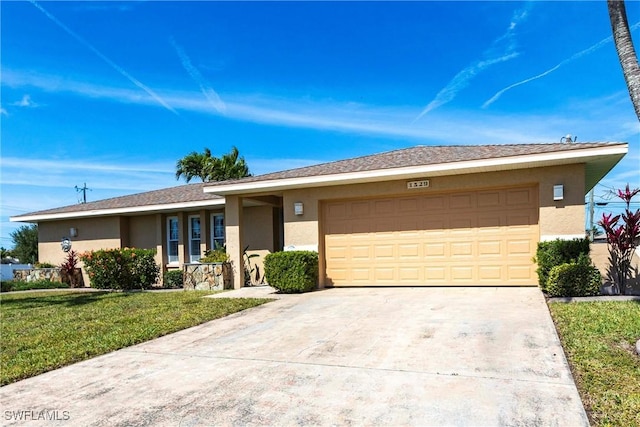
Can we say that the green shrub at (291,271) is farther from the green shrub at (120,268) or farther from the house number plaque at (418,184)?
the green shrub at (120,268)

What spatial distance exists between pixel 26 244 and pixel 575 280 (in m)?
38.9

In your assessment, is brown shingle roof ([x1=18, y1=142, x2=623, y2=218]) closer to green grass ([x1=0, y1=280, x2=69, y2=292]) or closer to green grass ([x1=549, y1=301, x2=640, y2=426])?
green grass ([x1=549, y1=301, x2=640, y2=426])

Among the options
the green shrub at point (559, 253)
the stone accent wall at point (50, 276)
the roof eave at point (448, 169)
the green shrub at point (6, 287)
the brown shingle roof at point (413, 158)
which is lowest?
the green shrub at point (6, 287)

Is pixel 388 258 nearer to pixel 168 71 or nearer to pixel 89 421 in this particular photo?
pixel 89 421

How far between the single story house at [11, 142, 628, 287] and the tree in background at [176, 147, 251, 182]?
47.9 feet

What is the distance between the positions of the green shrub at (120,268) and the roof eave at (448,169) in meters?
4.21

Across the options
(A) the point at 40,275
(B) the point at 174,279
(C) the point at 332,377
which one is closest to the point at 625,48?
(C) the point at 332,377

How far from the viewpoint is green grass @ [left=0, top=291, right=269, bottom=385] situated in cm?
556

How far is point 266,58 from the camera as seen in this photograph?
1523 cm

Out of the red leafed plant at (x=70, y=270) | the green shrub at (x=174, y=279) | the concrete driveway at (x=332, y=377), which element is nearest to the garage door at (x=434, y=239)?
the concrete driveway at (x=332, y=377)

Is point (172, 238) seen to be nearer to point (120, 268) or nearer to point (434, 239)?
point (120, 268)

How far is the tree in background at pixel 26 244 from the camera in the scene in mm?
33781

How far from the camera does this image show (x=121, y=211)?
53.9ft

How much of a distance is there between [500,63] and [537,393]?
13759 mm
